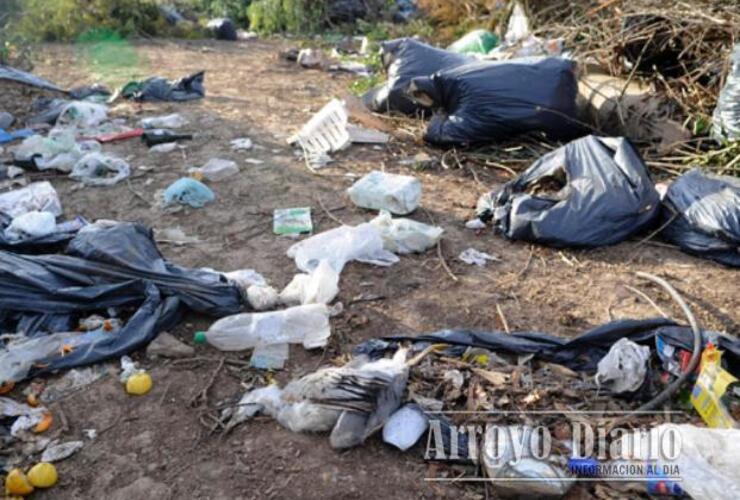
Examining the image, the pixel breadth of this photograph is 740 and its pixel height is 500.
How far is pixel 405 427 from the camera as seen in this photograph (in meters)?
1.98

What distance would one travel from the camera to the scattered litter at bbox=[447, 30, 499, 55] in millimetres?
6504

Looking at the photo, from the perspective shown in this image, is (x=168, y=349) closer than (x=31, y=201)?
Yes

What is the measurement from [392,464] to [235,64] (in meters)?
7.42

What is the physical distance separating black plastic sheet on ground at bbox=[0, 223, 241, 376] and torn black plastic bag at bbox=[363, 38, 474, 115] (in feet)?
9.43

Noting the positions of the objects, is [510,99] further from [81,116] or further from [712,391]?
[81,116]

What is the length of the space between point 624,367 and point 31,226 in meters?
2.82

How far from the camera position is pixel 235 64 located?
329 inches

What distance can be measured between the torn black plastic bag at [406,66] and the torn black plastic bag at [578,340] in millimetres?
2947

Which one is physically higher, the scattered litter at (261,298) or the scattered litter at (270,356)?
the scattered litter at (261,298)

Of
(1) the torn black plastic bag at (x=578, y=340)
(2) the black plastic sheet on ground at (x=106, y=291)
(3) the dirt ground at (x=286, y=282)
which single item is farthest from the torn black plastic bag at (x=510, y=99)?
(2) the black plastic sheet on ground at (x=106, y=291)

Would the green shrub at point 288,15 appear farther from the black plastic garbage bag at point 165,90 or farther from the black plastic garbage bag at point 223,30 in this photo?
the black plastic garbage bag at point 165,90

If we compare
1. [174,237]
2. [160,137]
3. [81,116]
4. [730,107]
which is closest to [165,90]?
[81,116]

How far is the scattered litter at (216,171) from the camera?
14.1 ft

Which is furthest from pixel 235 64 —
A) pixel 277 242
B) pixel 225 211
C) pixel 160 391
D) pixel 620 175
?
pixel 160 391
